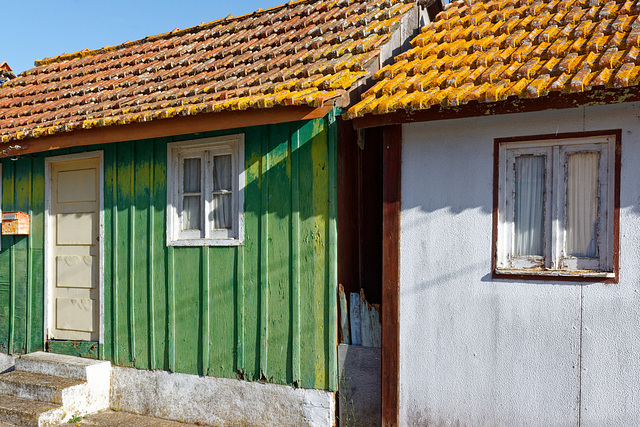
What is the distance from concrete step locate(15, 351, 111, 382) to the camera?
734cm

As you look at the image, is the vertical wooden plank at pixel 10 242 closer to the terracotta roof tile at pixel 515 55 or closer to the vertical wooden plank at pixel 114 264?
the vertical wooden plank at pixel 114 264

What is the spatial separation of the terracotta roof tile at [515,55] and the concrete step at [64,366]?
437 cm

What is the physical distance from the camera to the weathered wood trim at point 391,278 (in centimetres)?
570

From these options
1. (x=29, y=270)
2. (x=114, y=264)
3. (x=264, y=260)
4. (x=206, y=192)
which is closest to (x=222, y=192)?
(x=206, y=192)

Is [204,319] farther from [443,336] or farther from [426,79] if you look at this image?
[426,79]

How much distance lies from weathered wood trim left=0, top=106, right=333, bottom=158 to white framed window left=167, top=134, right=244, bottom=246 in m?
0.34

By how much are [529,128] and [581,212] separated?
80 cm

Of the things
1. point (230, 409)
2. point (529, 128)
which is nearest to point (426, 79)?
point (529, 128)

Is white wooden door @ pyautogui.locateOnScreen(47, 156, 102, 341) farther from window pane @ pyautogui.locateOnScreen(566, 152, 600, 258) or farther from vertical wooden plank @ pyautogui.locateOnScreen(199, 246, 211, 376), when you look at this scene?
window pane @ pyautogui.locateOnScreen(566, 152, 600, 258)

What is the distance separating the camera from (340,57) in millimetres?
6625

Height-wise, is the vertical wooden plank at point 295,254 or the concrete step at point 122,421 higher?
the vertical wooden plank at point 295,254

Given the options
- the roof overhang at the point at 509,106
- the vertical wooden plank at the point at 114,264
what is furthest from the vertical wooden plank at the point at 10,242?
the roof overhang at the point at 509,106

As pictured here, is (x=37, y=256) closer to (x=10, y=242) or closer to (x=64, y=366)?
(x=10, y=242)

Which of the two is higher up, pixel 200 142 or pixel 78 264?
pixel 200 142
